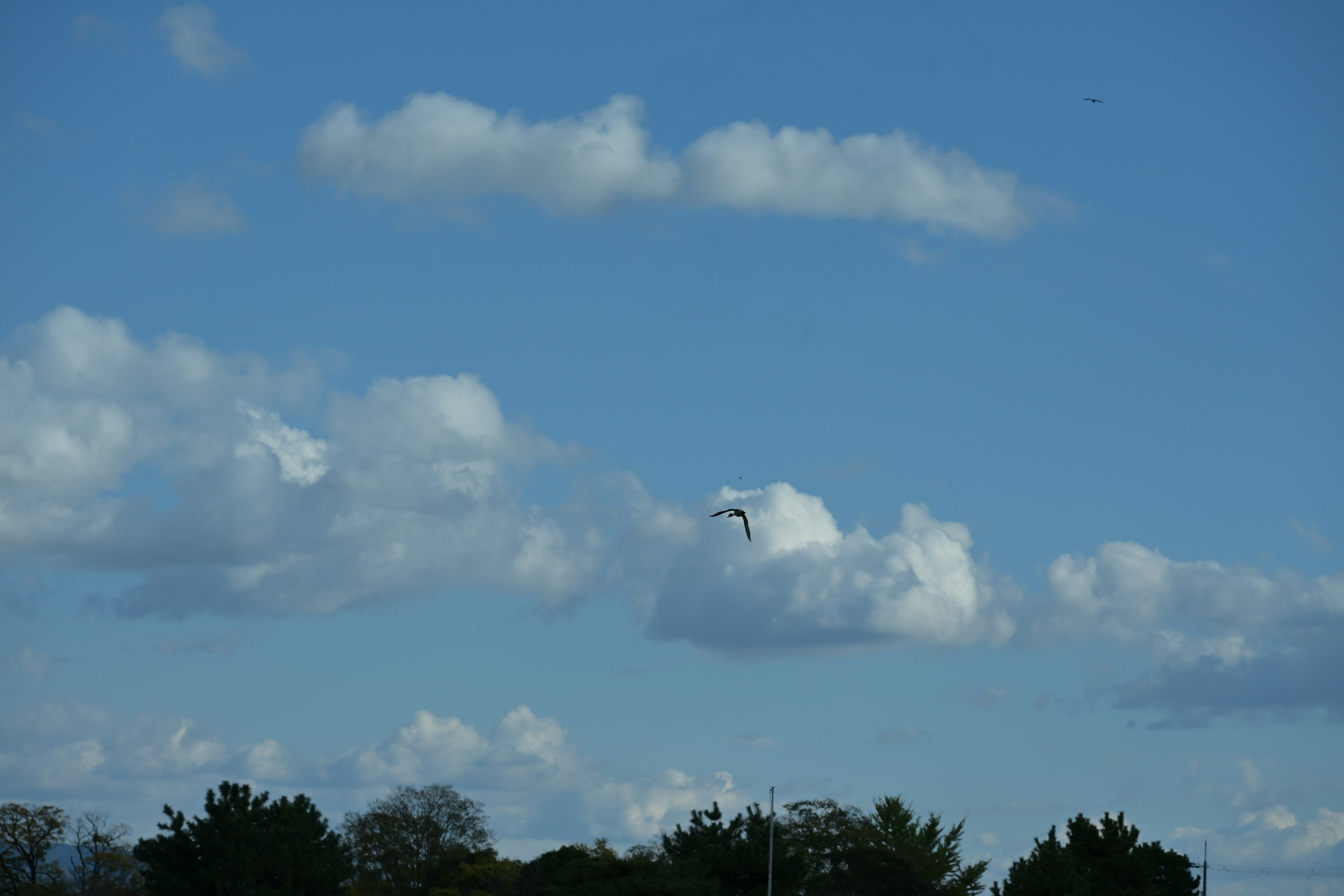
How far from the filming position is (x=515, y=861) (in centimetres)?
10900

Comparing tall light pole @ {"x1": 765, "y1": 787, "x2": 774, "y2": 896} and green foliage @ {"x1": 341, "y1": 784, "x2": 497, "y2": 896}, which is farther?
green foliage @ {"x1": 341, "y1": 784, "x2": 497, "y2": 896}

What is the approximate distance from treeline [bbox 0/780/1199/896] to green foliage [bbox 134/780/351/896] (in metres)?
0.07

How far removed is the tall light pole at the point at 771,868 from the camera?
67.0 metres

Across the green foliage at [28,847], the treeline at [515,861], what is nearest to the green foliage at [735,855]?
the treeline at [515,861]

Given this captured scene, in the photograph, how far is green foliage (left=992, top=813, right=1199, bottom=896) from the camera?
6969 cm

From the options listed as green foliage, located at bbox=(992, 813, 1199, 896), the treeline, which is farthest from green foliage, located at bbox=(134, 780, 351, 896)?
green foliage, located at bbox=(992, 813, 1199, 896)

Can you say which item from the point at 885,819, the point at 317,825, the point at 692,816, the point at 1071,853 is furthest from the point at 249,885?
the point at 885,819

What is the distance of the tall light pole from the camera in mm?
67000

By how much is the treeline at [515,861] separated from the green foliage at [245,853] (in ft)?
0.24

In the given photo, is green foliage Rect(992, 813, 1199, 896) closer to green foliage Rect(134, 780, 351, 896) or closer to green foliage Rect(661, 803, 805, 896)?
green foliage Rect(661, 803, 805, 896)

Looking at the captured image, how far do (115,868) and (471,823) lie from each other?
27.8 m

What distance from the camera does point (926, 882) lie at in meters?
111

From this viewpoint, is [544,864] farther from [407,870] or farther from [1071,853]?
[1071,853]

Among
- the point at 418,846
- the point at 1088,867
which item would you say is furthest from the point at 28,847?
the point at 1088,867
